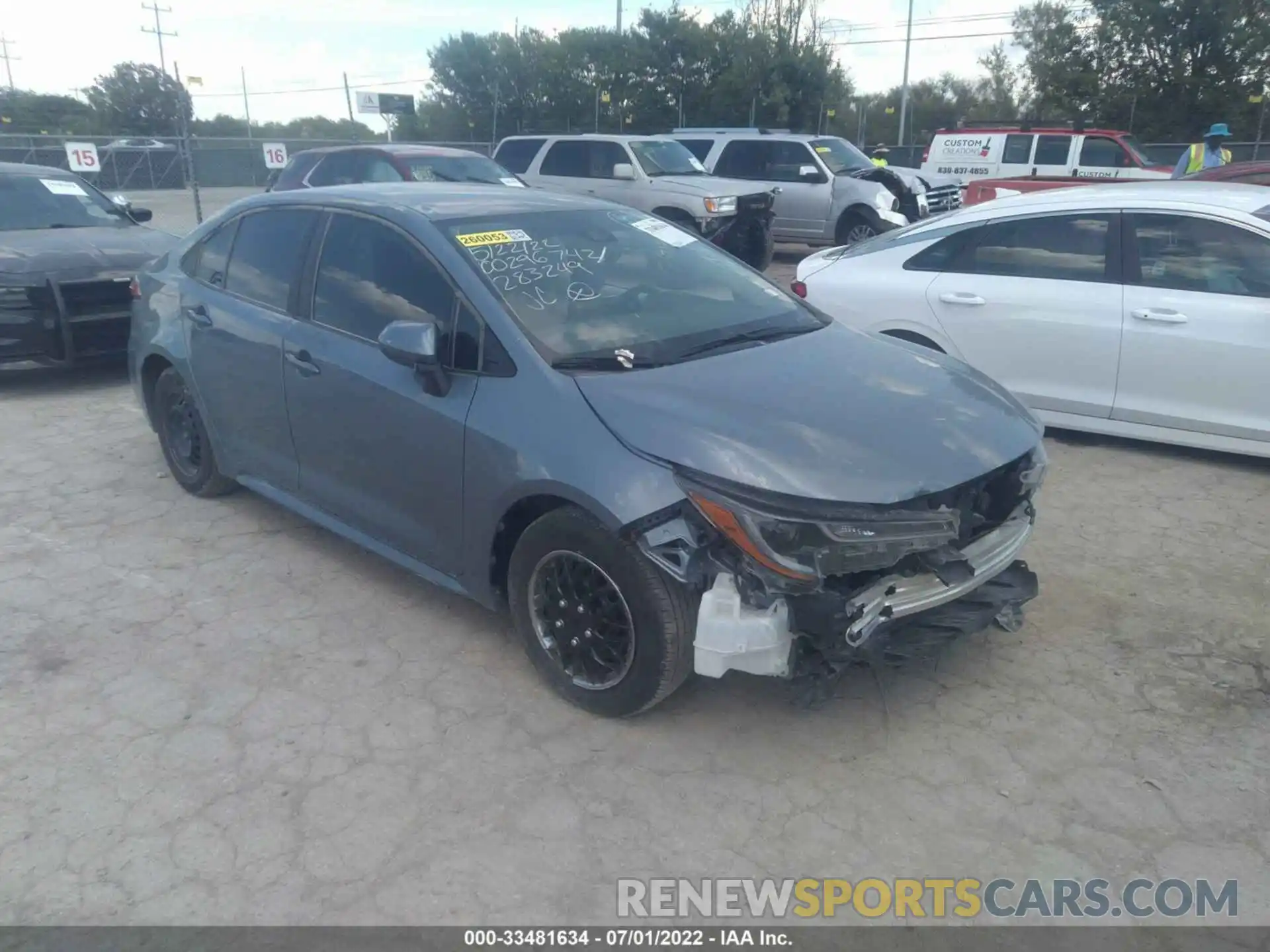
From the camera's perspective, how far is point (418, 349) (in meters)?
3.55

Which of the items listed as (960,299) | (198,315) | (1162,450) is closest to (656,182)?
(960,299)

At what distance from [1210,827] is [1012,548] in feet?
3.49

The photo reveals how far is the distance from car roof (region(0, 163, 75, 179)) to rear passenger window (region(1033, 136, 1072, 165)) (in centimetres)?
1663

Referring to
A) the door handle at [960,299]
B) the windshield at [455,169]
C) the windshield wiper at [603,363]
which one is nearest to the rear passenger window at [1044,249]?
the door handle at [960,299]

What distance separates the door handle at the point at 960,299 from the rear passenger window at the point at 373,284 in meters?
3.69

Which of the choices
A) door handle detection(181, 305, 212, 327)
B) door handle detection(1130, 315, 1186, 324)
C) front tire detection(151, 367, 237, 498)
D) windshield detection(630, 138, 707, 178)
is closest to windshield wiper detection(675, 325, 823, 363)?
door handle detection(1130, 315, 1186, 324)

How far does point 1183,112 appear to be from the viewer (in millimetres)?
34312

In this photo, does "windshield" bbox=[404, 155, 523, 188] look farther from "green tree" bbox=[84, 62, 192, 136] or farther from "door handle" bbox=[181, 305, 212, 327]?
"green tree" bbox=[84, 62, 192, 136]

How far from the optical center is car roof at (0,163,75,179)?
8.69 metres

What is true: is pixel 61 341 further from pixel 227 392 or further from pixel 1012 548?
pixel 1012 548
